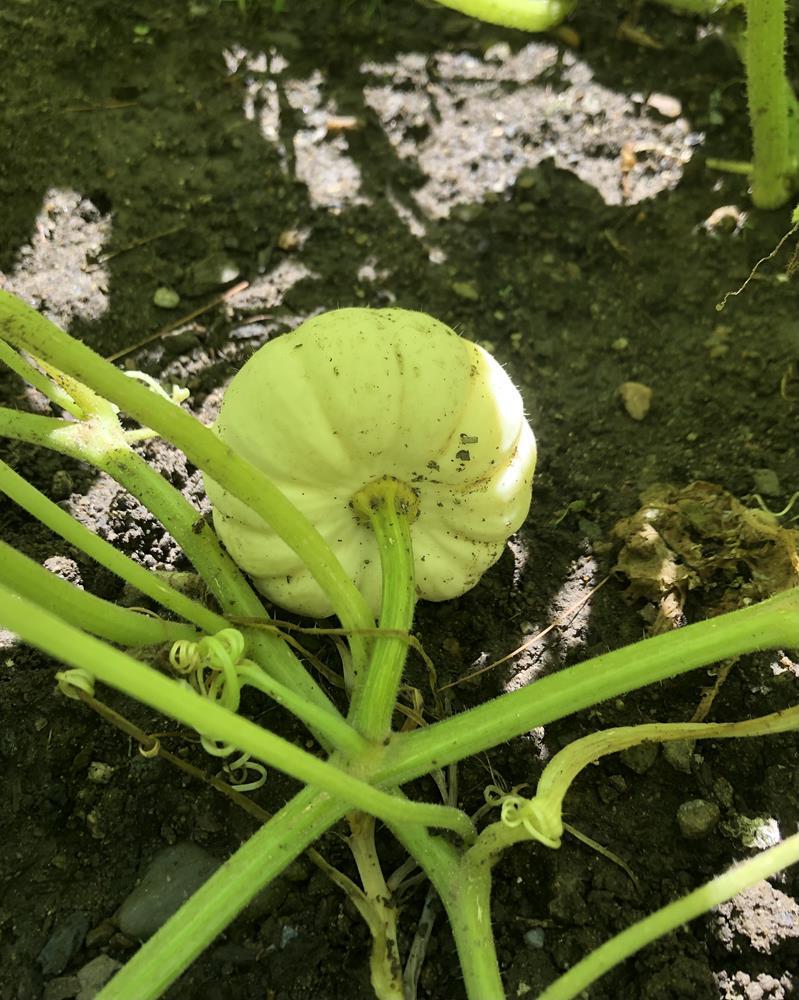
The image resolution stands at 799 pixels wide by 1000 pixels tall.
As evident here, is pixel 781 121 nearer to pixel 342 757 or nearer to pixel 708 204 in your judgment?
pixel 708 204

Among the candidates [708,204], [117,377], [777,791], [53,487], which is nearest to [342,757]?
[117,377]

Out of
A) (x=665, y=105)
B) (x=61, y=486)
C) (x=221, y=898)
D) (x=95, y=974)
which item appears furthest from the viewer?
(x=665, y=105)

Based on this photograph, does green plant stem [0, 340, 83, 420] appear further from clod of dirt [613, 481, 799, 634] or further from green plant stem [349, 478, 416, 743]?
clod of dirt [613, 481, 799, 634]

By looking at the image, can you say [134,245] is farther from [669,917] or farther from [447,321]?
[669,917]

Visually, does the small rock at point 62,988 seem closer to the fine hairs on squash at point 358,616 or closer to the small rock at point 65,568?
the fine hairs on squash at point 358,616

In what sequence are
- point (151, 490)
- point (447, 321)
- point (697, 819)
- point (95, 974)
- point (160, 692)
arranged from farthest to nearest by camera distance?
point (447, 321), point (151, 490), point (697, 819), point (95, 974), point (160, 692)

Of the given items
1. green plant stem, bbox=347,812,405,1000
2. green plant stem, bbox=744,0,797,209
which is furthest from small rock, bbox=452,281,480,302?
green plant stem, bbox=347,812,405,1000

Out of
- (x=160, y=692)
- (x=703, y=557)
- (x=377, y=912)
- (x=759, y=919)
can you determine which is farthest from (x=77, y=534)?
(x=759, y=919)
